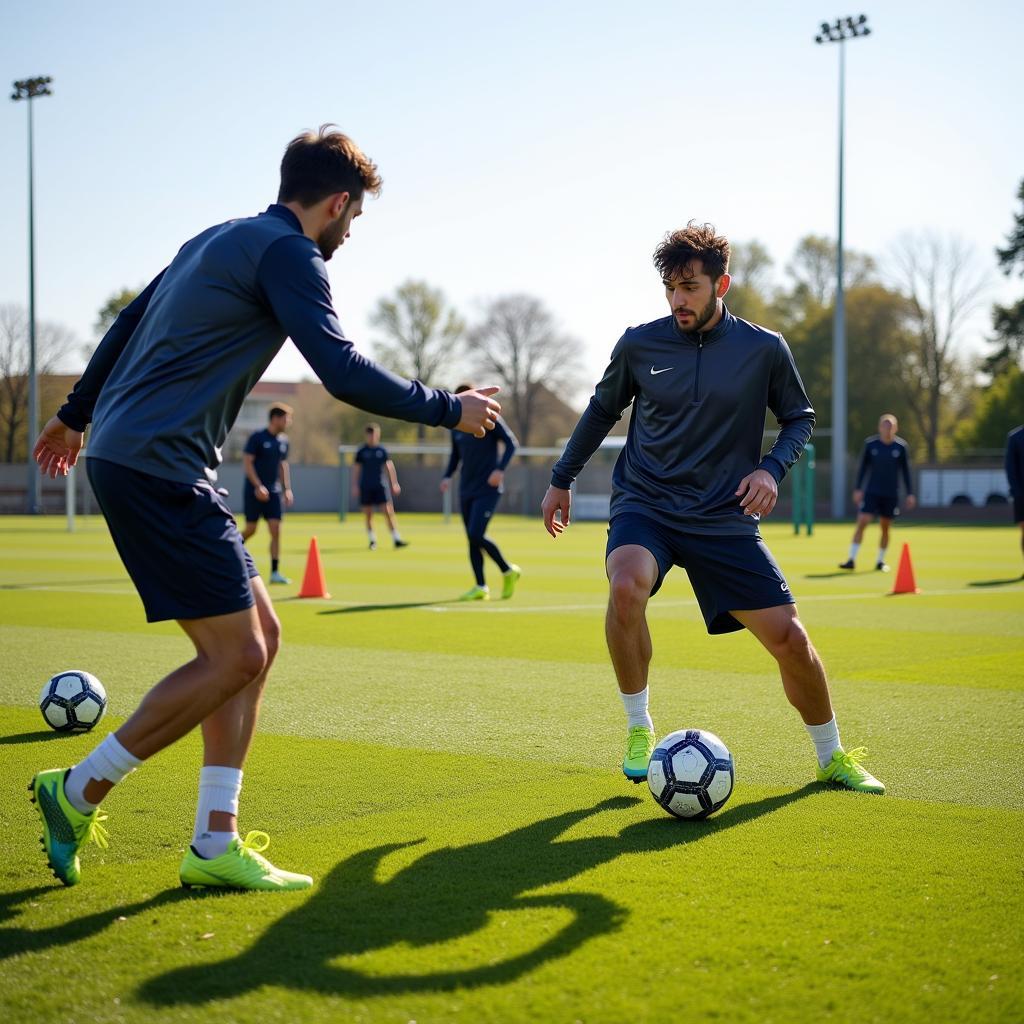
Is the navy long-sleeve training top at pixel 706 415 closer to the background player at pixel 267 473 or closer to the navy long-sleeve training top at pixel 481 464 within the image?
the navy long-sleeve training top at pixel 481 464

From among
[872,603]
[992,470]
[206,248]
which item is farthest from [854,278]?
[206,248]

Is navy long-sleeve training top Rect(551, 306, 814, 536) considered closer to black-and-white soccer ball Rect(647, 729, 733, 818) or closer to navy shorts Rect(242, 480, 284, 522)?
black-and-white soccer ball Rect(647, 729, 733, 818)

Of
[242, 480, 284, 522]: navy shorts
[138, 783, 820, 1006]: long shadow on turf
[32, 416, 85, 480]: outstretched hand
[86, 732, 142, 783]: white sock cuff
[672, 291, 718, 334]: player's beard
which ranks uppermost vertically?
[672, 291, 718, 334]: player's beard

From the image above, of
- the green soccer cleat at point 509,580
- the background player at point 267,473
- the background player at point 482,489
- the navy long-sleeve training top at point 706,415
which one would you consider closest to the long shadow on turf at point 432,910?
the navy long-sleeve training top at point 706,415

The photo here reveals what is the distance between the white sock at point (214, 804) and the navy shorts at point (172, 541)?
55 centimetres

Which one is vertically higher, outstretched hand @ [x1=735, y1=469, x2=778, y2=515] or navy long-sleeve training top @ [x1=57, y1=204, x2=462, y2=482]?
navy long-sleeve training top @ [x1=57, y1=204, x2=462, y2=482]

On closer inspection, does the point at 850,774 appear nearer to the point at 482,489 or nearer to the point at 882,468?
the point at 482,489

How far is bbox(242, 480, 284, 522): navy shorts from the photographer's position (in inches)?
691

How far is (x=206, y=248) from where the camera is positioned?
156 inches

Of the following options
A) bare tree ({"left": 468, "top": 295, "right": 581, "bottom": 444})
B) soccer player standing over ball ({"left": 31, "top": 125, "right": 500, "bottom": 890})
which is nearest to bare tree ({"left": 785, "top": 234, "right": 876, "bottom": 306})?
bare tree ({"left": 468, "top": 295, "right": 581, "bottom": 444})

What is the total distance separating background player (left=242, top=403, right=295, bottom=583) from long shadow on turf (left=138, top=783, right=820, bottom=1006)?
1289cm

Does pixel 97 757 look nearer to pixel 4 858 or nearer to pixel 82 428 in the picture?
pixel 4 858

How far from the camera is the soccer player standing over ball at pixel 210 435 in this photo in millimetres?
3881

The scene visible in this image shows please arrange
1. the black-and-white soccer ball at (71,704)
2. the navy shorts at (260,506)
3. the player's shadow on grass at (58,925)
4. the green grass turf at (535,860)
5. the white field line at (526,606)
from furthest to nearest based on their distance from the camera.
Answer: the navy shorts at (260,506) → the white field line at (526,606) → the black-and-white soccer ball at (71,704) → the player's shadow on grass at (58,925) → the green grass turf at (535,860)
